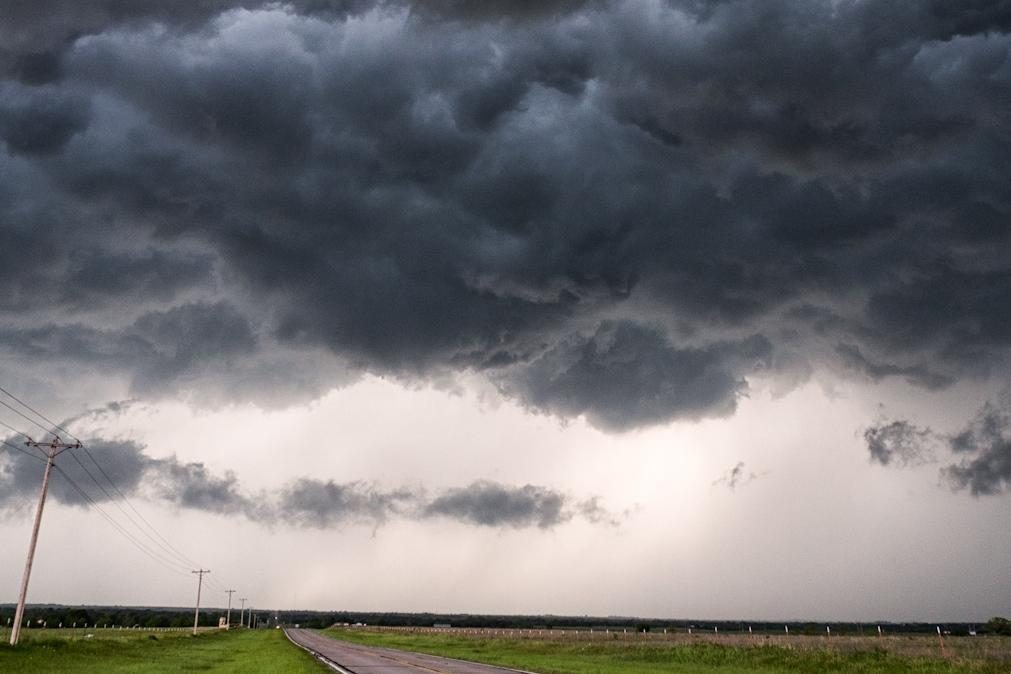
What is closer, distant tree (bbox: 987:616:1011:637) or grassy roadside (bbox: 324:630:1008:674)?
grassy roadside (bbox: 324:630:1008:674)

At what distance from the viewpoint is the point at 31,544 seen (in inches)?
1945

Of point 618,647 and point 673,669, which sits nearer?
point 673,669

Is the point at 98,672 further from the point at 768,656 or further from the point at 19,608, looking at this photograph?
the point at 768,656

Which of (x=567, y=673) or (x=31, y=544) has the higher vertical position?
(x=31, y=544)

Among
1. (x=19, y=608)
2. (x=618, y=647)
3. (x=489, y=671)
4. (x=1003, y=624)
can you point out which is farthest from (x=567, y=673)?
(x=1003, y=624)

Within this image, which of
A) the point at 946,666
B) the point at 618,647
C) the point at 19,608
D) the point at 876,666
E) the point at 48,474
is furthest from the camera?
the point at 618,647

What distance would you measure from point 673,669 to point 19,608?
41988mm

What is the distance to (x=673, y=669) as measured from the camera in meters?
43.5

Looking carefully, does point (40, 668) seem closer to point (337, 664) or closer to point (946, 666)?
point (337, 664)

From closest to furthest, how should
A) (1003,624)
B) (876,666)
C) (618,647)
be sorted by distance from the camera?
(876,666), (618,647), (1003,624)

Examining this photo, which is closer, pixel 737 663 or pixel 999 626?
pixel 737 663

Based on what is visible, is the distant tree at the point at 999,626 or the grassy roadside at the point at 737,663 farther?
the distant tree at the point at 999,626

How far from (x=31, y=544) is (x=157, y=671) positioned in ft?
56.1

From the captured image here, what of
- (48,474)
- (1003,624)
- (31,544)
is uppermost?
(48,474)
